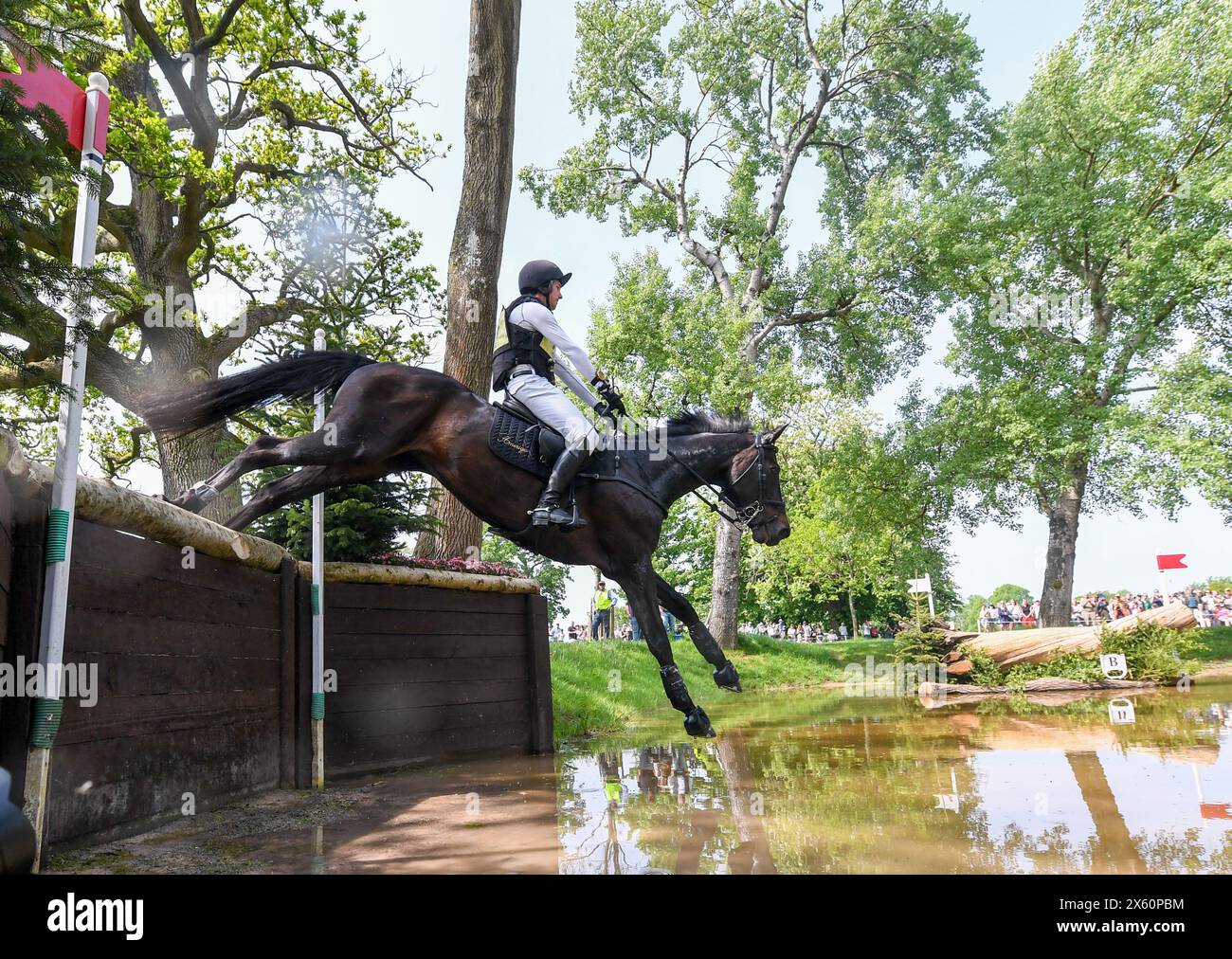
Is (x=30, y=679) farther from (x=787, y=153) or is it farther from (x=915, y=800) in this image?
(x=787, y=153)

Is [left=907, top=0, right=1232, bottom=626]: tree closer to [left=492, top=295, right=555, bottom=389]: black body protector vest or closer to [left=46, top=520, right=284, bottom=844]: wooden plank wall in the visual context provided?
[left=492, top=295, right=555, bottom=389]: black body protector vest

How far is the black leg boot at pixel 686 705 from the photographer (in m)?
4.84

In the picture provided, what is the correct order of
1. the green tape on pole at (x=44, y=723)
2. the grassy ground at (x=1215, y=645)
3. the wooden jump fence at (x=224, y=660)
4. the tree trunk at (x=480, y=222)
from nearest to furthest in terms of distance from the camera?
the green tape on pole at (x=44, y=723) < the wooden jump fence at (x=224, y=660) < the tree trunk at (x=480, y=222) < the grassy ground at (x=1215, y=645)

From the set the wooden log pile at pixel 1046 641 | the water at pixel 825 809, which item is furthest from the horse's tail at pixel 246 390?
the wooden log pile at pixel 1046 641

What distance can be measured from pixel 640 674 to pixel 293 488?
1030 centimetres

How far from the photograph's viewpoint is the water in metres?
2.74

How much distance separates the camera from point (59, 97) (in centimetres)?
328

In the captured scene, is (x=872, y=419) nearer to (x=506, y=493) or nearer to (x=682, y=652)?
(x=682, y=652)

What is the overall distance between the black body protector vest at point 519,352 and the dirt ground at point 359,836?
8.66 ft

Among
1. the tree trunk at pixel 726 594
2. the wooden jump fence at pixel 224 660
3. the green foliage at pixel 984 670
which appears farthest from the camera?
the tree trunk at pixel 726 594

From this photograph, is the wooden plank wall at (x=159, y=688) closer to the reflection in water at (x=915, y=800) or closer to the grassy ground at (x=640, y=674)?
the reflection in water at (x=915, y=800)

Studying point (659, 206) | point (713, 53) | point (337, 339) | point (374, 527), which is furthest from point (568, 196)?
point (374, 527)

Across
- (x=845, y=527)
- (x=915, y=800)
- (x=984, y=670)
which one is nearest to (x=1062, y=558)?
(x=845, y=527)

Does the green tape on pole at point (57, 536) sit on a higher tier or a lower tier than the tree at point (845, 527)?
lower
